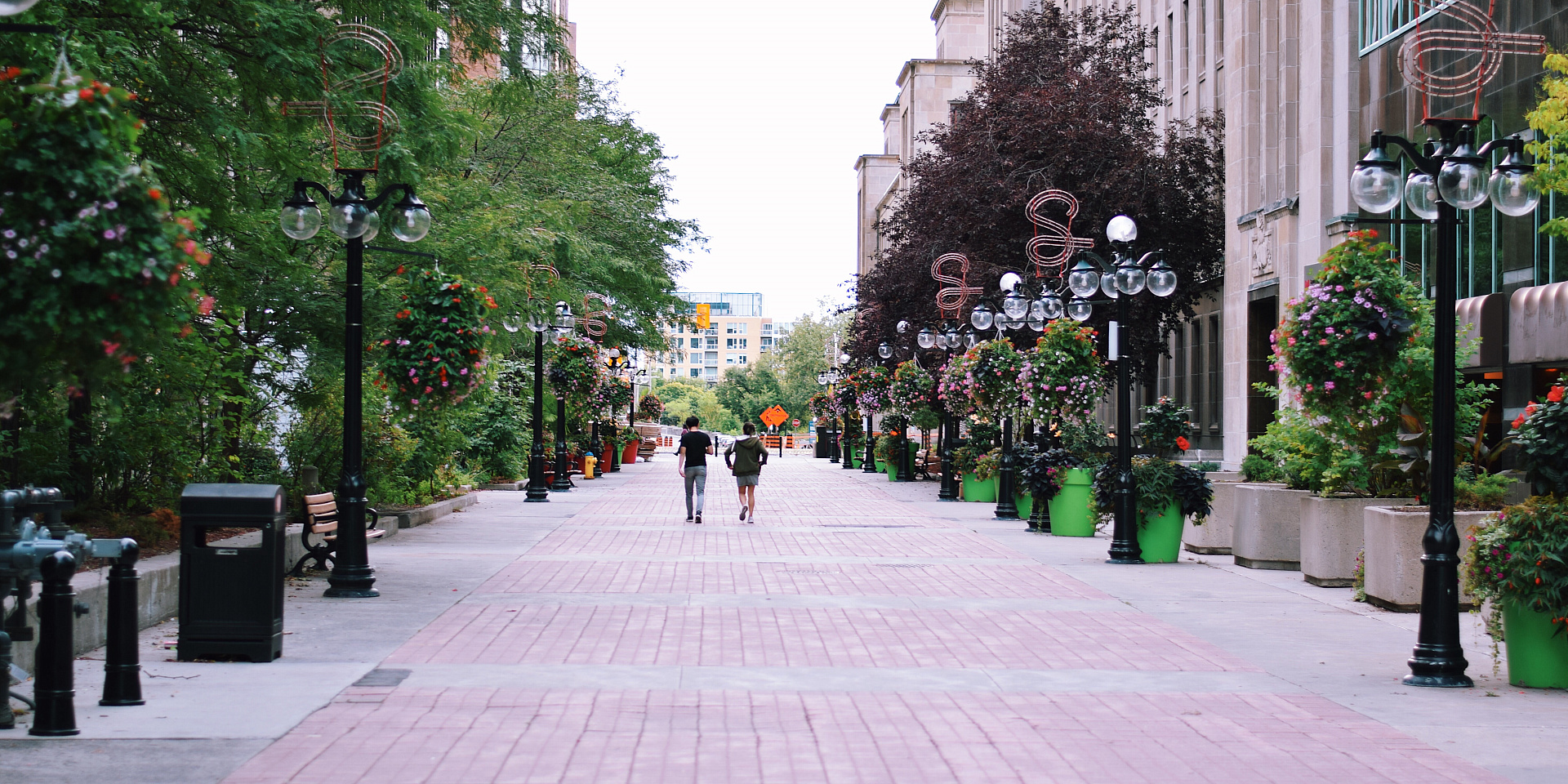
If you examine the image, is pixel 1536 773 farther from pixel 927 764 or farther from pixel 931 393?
pixel 931 393

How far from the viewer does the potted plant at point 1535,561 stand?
28.6 ft

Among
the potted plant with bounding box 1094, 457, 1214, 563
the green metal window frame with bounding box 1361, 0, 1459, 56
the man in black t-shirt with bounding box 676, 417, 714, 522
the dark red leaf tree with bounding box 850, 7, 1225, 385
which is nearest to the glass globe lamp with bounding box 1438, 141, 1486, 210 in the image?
the potted plant with bounding box 1094, 457, 1214, 563

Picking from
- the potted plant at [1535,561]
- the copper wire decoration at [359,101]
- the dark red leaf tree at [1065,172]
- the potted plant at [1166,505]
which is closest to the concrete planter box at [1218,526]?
the potted plant at [1166,505]

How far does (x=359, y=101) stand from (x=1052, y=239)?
16949mm

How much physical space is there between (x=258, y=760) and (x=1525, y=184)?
8.42m

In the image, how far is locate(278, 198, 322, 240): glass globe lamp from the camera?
12.2 metres

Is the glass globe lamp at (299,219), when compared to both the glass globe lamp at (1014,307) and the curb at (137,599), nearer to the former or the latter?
the curb at (137,599)

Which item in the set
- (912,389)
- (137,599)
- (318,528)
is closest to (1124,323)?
(318,528)

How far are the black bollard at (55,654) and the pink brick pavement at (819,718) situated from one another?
3.64ft

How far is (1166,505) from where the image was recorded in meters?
17.0

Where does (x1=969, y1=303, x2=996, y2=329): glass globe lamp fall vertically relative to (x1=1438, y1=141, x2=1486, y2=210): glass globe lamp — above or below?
above

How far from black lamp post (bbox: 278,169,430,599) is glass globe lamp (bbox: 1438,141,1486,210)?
8.32 m

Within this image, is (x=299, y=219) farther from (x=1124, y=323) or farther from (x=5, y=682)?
(x=1124, y=323)

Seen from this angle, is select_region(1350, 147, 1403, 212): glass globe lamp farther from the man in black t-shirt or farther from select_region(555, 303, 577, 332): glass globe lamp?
select_region(555, 303, 577, 332): glass globe lamp
